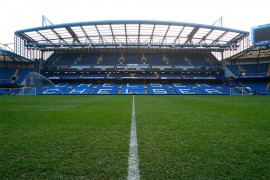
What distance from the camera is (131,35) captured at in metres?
40.4

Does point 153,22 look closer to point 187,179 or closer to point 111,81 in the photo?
point 111,81

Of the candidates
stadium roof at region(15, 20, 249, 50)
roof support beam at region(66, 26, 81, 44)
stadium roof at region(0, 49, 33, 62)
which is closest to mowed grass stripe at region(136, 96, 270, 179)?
stadium roof at region(15, 20, 249, 50)

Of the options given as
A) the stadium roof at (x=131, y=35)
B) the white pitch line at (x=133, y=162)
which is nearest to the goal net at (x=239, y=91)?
the stadium roof at (x=131, y=35)

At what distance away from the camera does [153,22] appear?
3391cm

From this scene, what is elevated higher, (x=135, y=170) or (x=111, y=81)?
(x=111, y=81)

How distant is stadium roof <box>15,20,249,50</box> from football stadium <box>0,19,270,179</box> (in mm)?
202

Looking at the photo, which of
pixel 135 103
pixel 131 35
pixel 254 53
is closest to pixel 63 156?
pixel 135 103

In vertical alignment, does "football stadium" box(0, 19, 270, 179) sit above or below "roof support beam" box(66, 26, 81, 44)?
below

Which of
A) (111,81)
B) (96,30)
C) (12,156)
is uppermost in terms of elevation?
(96,30)

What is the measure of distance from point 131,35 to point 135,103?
96.1 feet

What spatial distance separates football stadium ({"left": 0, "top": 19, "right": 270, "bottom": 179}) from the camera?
219 centimetres

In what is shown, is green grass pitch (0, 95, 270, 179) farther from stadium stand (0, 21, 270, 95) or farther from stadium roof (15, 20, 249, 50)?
stadium stand (0, 21, 270, 95)

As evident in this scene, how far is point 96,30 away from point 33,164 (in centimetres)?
3765

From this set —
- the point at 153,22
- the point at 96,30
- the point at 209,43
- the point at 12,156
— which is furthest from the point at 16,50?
the point at 12,156
